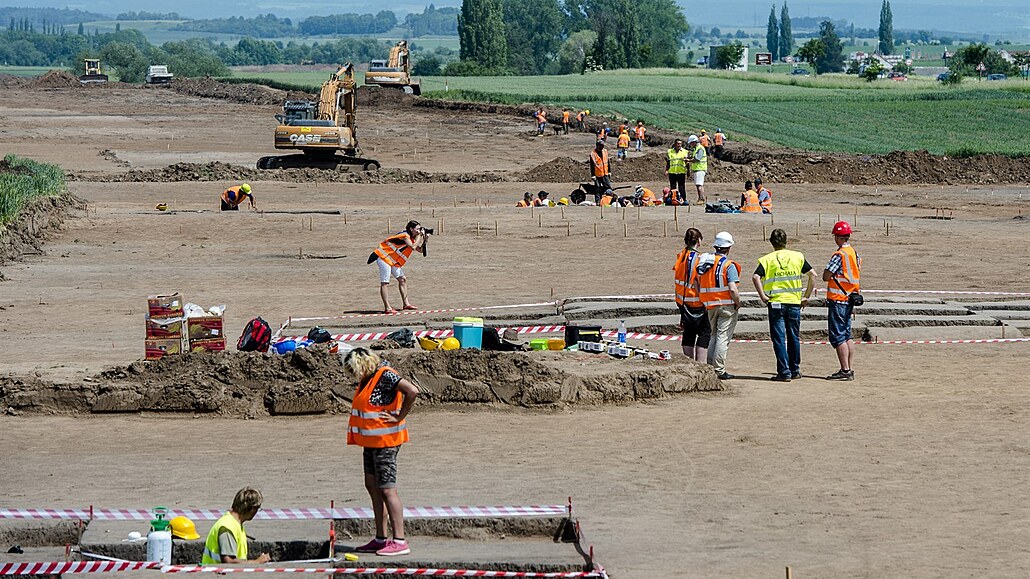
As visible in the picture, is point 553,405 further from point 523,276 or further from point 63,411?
point 523,276

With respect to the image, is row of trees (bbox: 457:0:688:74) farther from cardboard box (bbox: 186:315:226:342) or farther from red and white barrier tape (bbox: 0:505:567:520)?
red and white barrier tape (bbox: 0:505:567:520)

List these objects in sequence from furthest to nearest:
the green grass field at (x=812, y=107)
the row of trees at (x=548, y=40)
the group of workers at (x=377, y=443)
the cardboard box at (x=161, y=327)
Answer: the row of trees at (x=548, y=40) < the green grass field at (x=812, y=107) < the cardboard box at (x=161, y=327) < the group of workers at (x=377, y=443)

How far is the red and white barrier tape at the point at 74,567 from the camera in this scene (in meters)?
9.80

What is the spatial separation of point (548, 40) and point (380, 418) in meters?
187

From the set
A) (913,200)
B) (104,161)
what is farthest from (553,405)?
(104,161)

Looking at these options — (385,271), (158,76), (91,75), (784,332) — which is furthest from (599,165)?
(158,76)

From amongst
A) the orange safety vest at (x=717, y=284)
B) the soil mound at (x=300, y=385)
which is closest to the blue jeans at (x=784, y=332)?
the orange safety vest at (x=717, y=284)

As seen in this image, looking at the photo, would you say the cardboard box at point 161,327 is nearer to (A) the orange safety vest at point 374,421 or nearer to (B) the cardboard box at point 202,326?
(B) the cardboard box at point 202,326

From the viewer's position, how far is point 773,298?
16281mm

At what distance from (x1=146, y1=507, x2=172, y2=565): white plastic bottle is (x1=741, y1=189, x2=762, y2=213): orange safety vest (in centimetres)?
2299

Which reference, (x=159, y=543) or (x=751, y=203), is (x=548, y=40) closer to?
(x=751, y=203)

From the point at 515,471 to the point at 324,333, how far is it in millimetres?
5348

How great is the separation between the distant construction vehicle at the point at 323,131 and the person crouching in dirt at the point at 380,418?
3334cm

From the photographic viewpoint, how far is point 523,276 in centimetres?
2469
